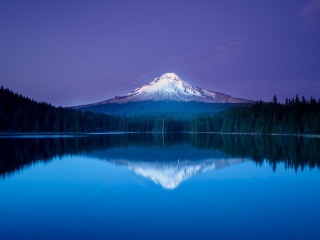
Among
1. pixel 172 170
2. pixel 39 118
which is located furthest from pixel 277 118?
pixel 172 170

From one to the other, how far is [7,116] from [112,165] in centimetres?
8771

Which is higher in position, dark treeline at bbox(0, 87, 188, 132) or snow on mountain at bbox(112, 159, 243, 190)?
dark treeline at bbox(0, 87, 188, 132)

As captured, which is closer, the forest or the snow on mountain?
the snow on mountain

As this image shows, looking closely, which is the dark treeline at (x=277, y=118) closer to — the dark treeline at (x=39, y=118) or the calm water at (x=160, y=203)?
the dark treeline at (x=39, y=118)

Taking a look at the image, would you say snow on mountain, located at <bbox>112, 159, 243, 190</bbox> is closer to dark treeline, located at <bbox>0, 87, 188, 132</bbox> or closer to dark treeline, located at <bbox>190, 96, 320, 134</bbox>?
dark treeline, located at <bbox>190, 96, 320, 134</bbox>

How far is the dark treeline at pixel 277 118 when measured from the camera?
A: 82500mm

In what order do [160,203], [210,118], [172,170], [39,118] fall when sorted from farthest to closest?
[210,118]
[39,118]
[172,170]
[160,203]

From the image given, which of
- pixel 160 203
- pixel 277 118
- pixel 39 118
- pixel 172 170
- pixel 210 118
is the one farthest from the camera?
pixel 210 118

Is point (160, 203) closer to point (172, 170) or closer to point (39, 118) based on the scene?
point (172, 170)

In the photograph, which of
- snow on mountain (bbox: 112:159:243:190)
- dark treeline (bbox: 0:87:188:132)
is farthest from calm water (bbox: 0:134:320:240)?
dark treeline (bbox: 0:87:188:132)

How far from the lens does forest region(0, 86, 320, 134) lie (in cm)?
8675

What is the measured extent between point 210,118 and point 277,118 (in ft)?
162

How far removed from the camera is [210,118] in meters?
144

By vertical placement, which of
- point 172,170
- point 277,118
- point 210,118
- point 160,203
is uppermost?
point 210,118
